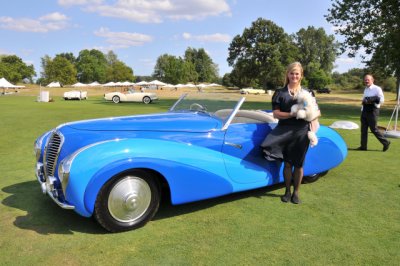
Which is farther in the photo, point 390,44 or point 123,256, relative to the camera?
point 390,44

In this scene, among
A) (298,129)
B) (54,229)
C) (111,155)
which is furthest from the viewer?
(298,129)

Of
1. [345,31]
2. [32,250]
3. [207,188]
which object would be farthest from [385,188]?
[345,31]

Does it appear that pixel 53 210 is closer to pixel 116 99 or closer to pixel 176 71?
pixel 116 99

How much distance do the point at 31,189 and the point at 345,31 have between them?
2299cm

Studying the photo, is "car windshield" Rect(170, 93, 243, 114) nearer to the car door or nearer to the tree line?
the car door

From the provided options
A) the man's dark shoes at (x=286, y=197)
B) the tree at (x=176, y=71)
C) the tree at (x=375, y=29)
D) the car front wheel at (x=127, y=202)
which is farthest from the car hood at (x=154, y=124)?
the tree at (x=176, y=71)

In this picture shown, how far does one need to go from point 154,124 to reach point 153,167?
68cm

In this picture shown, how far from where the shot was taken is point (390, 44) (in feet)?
62.6

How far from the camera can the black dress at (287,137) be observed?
Answer: 429 cm

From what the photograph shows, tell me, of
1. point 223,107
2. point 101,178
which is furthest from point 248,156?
point 101,178

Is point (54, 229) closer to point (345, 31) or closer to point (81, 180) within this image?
point (81, 180)

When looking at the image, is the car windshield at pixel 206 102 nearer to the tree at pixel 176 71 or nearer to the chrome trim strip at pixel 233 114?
the chrome trim strip at pixel 233 114

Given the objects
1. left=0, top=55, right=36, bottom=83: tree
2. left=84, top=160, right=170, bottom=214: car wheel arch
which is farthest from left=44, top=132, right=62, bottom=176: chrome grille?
left=0, top=55, right=36, bottom=83: tree

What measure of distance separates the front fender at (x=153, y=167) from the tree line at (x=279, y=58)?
18252 mm
